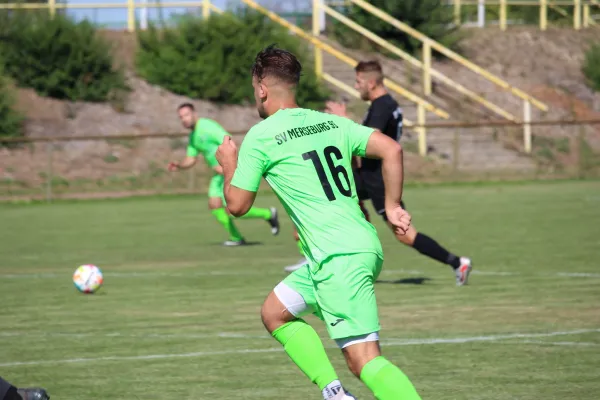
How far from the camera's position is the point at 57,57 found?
36.4 metres

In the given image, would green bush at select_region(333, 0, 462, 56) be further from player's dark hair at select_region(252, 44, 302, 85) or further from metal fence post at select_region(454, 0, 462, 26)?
player's dark hair at select_region(252, 44, 302, 85)

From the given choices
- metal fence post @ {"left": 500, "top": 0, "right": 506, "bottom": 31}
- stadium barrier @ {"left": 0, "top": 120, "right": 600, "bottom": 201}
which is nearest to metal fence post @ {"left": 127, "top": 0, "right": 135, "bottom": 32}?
stadium barrier @ {"left": 0, "top": 120, "right": 600, "bottom": 201}

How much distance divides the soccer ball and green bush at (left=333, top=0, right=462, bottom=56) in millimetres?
30523

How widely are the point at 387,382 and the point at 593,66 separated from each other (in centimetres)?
4211

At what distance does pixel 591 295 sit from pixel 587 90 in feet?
117

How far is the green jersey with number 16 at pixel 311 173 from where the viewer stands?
5.77m

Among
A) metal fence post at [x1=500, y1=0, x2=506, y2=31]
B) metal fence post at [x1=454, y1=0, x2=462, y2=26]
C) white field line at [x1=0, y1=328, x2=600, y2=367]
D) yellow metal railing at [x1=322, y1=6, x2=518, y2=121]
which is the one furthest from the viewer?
metal fence post at [x1=500, y1=0, x2=506, y2=31]

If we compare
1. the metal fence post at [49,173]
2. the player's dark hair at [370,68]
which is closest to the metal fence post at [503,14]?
the metal fence post at [49,173]

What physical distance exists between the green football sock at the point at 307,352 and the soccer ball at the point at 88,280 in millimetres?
6590

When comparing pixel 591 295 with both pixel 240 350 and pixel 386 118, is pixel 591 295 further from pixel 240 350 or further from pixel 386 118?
pixel 240 350

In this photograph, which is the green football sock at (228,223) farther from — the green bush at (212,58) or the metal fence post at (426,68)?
the metal fence post at (426,68)

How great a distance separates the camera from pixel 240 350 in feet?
29.4

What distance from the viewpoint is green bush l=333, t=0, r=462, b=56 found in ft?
138

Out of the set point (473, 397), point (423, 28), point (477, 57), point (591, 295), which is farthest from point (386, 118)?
point (477, 57)
